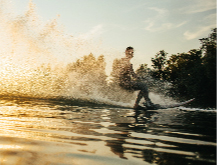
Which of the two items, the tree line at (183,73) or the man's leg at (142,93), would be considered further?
the tree line at (183,73)

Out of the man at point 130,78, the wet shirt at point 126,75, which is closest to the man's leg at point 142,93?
the man at point 130,78

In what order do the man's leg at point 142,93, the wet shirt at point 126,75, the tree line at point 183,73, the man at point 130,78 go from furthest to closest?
1. the tree line at point 183,73
2. the wet shirt at point 126,75
3. the man at point 130,78
4. the man's leg at point 142,93

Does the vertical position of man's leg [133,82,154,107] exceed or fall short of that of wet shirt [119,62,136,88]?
it falls short

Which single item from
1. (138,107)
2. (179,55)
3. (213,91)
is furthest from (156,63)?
(138,107)

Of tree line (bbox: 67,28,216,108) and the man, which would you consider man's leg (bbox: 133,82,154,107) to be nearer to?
the man

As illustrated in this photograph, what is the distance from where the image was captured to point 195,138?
385cm

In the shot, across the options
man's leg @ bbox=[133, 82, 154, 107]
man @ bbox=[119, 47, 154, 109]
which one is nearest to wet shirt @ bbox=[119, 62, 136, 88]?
man @ bbox=[119, 47, 154, 109]

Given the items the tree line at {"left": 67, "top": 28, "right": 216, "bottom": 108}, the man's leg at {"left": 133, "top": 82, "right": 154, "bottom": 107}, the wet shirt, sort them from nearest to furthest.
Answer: the man's leg at {"left": 133, "top": 82, "right": 154, "bottom": 107} < the wet shirt < the tree line at {"left": 67, "top": 28, "right": 216, "bottom": 108}

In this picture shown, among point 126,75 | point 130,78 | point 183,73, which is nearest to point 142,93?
point 130,78

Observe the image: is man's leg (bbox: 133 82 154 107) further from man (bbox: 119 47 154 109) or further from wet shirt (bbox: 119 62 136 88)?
wet shirt (bbox: 119 62 136 88)

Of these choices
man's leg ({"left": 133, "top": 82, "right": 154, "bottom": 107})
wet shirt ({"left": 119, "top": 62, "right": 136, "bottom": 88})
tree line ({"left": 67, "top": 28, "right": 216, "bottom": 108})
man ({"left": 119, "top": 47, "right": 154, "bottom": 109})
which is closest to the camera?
man's leg ({"left": 133, "top": 82, "right": 154, "bottom": 107})

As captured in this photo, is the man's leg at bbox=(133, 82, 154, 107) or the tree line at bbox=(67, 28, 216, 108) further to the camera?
the tree line at bbox=(67, 28, 216, 108)

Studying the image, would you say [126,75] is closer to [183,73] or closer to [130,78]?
[130,78]

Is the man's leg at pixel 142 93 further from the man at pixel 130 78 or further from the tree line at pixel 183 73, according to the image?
the tree line at pixel 183 73
